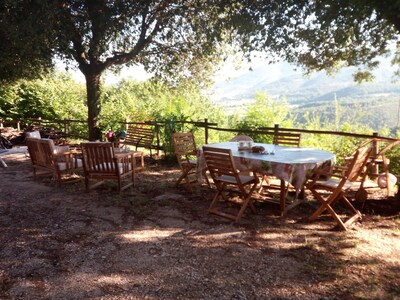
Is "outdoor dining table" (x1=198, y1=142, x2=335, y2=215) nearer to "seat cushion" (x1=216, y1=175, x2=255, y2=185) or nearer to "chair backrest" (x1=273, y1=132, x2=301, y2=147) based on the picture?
Answer: "seat cushion" (x1=216, y1=175, x2=255, y2=185)

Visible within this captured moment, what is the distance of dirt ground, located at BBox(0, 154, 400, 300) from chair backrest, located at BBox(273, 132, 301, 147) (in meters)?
1.28

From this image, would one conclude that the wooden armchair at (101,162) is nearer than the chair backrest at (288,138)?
Yes

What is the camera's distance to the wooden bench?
7497 mm

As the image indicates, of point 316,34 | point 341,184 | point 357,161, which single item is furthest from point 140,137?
point 357,161

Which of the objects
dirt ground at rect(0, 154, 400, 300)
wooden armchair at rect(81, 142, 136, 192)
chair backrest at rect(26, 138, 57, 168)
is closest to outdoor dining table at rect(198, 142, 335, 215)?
dirt ground at rect(0, 154, 400, 300)

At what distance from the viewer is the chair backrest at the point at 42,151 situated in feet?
17.0

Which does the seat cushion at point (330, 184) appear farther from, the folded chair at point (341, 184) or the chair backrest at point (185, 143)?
the chair backrest at point (185, 143)

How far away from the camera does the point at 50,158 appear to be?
5.30m

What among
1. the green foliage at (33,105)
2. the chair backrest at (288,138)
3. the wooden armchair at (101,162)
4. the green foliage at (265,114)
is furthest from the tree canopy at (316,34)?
the green foliage at (33,105)

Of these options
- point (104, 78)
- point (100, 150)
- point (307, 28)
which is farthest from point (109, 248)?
point (104, 78)

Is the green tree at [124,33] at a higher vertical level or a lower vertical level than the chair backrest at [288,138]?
higher

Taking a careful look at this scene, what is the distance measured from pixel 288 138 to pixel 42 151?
4.55 meters

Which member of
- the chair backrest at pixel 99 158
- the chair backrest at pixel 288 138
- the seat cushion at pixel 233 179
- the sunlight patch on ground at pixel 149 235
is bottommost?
the sunlight patch on ground at pixel 149 235

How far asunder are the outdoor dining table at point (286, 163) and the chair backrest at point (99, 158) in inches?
80.0
